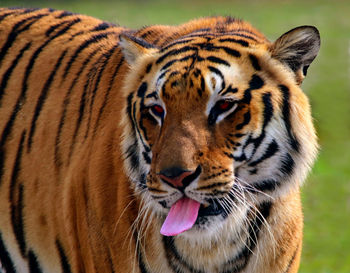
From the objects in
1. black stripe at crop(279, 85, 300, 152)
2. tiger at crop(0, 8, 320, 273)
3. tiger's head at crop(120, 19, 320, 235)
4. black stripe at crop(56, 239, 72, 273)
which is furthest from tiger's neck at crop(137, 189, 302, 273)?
black stripe at crop(56, 239, 72, 273)

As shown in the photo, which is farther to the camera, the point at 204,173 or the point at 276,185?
the point at 276,185

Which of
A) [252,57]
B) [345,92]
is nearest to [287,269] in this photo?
[252,57]

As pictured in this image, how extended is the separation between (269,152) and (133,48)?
23.3 inches

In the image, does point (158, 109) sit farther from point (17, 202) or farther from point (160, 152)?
point (17, 202)

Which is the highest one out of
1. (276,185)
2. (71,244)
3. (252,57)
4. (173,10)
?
(252,57)

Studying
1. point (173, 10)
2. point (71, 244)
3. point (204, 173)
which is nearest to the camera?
point (204, 173)

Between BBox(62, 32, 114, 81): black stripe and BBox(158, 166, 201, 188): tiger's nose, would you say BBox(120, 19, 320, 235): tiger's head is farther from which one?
BBox(62, 32, 114, 81): black stripe

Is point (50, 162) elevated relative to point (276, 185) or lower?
lower

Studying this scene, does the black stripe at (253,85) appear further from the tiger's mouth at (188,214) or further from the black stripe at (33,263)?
the black stripe at (33,263)

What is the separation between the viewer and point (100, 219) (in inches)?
107

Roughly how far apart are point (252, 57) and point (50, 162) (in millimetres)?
967

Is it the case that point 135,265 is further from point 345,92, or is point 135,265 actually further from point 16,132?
point 345,92

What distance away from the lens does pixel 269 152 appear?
2467mm

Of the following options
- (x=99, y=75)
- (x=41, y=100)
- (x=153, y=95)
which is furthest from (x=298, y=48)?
(x=41, y=100)
